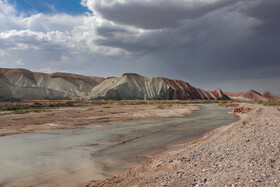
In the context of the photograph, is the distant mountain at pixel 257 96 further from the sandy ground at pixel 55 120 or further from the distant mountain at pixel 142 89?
the sandy ground at pixel 55 120

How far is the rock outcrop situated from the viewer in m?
93.1

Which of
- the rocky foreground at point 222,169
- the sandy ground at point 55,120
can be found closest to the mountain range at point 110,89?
the sandy ground at point 55,120

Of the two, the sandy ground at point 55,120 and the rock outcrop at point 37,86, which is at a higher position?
the rock outcrop at point 37,86

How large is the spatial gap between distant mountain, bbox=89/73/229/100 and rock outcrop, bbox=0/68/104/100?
20012 millimetres

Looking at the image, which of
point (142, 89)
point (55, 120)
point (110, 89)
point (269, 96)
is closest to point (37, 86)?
point (110, 89)

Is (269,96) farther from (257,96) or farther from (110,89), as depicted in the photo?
(110,89)

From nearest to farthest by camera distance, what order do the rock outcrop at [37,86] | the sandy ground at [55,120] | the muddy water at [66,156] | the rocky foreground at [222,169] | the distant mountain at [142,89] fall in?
the rocky foreground at [222,169]
the muddy water at [66,156]
the sandy ground at [55,120]
the rock outcrop at [37,86]
the distant mountain at [142,89]

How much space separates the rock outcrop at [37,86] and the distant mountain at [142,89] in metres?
20.0

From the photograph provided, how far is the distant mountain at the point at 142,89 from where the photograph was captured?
98.8 metres

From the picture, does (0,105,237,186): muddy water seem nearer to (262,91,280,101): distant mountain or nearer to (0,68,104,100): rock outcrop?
(0,68,104,100): rock outcrop

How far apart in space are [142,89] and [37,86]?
75.0 m

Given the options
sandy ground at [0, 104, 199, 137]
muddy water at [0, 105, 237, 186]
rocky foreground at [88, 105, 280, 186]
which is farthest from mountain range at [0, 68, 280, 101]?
rocky foreground at [88, 105, 280, 186]

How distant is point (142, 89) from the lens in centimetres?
10600

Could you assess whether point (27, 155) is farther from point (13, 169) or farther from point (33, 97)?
point (33, 97)
